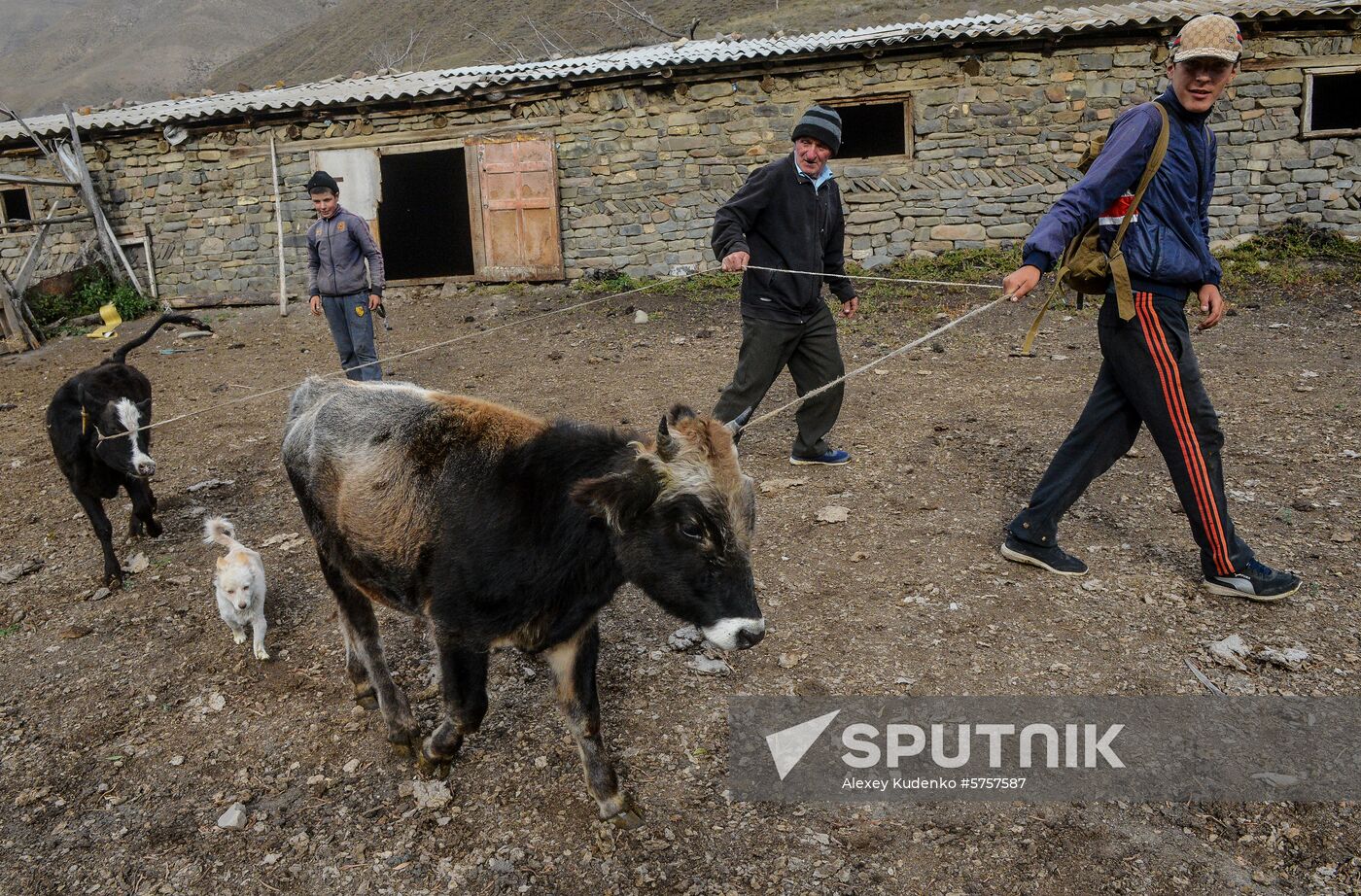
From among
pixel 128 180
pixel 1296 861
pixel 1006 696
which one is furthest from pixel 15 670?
pixel 128 180

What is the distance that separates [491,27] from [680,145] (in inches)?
1426

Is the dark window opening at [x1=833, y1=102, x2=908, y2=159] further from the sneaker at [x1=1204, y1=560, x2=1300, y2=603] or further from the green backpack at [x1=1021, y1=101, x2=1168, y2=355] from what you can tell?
the sneaker at [x1=1204, y1=560, x2=1300, y2=603]

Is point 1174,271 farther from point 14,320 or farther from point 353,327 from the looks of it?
point 14,320

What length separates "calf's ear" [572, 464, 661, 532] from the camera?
2.71 meters

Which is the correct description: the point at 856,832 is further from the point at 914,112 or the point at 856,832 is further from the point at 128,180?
the point at 128,180

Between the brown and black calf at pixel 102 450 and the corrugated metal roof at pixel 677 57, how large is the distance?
8987mm

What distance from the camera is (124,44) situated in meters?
63.0

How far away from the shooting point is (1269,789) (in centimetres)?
290

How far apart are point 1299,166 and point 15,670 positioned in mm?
15195

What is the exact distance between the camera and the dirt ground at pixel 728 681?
2.81m

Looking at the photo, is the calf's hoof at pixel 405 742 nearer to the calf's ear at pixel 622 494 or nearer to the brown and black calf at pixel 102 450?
the calf's ear at pixel 622 494

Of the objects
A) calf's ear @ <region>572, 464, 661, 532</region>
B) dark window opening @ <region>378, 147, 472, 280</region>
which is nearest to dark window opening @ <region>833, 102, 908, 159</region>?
dark window opening @ <region>378, 147, 472, 280</region>

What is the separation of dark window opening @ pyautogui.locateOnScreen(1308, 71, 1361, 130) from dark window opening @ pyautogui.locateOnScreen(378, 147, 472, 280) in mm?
13689

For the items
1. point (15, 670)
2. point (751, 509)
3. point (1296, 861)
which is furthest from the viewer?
point (15, 670)
